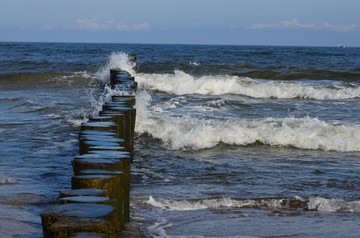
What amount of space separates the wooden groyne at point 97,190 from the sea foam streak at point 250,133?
3.17 metres

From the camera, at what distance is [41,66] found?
29797 mm

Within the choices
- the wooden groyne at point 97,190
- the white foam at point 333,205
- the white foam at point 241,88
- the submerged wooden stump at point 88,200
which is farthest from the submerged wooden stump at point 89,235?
the white foam at point 241,88

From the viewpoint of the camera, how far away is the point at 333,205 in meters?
6.90

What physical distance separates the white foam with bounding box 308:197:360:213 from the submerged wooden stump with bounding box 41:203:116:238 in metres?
3.37

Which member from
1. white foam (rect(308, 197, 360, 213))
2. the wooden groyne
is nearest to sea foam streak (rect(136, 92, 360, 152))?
the wooden groyne

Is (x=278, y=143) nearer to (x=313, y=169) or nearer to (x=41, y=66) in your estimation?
(x=313, y=169)

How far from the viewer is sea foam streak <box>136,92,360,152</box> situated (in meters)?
11.1

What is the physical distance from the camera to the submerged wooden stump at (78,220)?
3.58 meters

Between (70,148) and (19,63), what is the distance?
21.9m

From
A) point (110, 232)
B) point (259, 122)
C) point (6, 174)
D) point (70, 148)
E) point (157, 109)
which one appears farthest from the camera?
point (157, 109)

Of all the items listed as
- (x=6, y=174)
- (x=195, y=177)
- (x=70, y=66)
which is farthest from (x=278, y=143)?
(x=70, y=66)

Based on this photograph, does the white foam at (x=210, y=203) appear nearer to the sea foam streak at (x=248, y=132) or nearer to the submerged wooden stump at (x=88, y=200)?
the submerged wooden stump at (x=88, y=200)

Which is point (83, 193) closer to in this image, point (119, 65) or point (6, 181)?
point (6, 181)

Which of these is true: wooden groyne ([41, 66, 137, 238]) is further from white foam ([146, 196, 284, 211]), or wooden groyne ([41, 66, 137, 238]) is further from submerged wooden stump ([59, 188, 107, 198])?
white foam ([146, 196, 284, 211])
